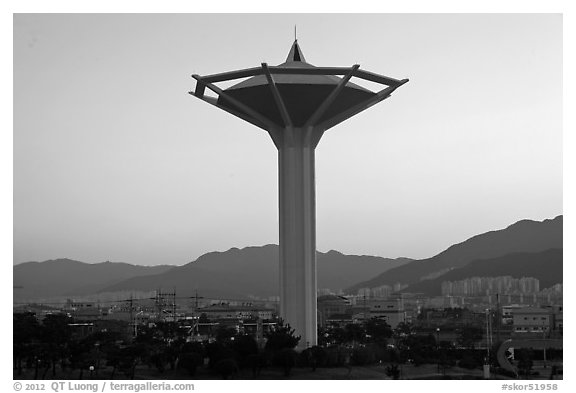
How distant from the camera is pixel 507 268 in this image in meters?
67.4

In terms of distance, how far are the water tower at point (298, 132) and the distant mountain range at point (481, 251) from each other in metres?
47.2

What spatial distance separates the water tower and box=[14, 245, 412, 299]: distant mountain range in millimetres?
39300

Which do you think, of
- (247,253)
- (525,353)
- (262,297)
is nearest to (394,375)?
(525,353)

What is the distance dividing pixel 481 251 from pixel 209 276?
77.5 ft

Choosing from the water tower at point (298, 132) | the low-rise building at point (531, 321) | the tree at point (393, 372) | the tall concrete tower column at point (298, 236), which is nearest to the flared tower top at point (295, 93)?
the water tower at point (298, 132)

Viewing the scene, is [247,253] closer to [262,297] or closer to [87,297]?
[262,297]

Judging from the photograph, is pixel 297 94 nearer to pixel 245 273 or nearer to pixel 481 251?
pixel 245 273

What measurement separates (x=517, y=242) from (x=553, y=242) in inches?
129

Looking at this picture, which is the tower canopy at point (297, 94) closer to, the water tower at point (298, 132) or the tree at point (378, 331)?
the water tower at point (298, 132)

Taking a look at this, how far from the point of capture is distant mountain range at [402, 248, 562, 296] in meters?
64.2

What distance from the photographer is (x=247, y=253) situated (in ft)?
200

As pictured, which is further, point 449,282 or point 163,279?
point 163,279

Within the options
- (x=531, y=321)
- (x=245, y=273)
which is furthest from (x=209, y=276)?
(x=531, y=321)

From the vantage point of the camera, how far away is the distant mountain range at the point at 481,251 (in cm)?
6694
